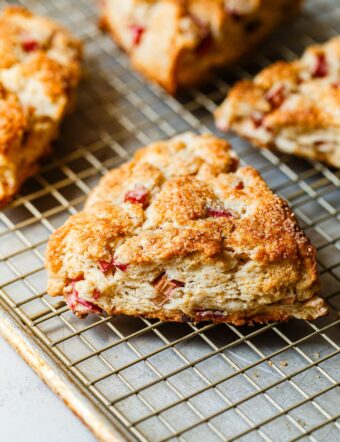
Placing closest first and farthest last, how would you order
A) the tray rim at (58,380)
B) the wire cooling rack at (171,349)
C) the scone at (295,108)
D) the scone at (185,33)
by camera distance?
1. the tray rim at (58,380)
2. the wire cooling rack at (171,349)
3. the scone at (295,108)
4. the scone at (185,33)

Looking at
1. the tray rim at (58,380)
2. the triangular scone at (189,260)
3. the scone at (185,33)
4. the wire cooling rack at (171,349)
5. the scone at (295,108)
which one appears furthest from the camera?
the scone at (185,33)

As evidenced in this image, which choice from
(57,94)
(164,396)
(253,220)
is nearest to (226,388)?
(164,396)

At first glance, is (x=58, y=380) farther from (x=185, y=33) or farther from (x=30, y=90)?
(x=185, y=33)

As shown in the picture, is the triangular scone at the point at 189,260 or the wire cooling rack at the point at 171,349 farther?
the triangular scone at the point at 189,260

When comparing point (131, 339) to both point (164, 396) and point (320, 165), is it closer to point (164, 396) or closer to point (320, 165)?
point (164, 396)

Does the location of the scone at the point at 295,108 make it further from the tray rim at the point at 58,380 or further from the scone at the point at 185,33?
the tray rim at the point at 58,380

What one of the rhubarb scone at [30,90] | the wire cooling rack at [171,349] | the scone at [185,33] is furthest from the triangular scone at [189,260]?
the scone at [185,33]

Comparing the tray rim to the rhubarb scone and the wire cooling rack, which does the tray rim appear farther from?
the rhubarb scone

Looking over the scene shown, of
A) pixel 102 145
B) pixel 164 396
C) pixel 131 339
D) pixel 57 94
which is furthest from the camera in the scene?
pixel 102 145
